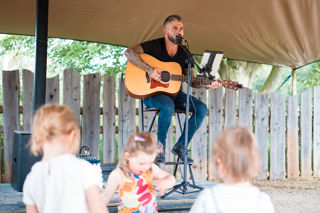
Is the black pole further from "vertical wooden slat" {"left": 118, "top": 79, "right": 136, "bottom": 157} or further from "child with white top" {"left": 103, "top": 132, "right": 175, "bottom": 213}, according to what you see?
"vertical wooden slat" {"left": 118, "top": 79, "right": 136, "bottom": 157}

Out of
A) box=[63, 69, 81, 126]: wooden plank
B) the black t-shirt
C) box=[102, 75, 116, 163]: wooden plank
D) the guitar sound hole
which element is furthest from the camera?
box=[102, 75, 116, 163]: wooden plank

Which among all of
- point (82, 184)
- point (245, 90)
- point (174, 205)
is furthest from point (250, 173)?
point (245, 90)

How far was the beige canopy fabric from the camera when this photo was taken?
14.6 ft

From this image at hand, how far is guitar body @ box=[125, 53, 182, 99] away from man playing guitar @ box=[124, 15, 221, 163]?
48 millimetres

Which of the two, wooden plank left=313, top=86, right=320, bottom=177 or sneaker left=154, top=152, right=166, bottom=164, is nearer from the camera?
sneaker left=154, top=152, right=166, bottom=164

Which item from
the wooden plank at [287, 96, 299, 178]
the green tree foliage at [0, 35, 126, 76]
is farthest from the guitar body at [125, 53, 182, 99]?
the green tree foliage at [0, 35, 126, 76]

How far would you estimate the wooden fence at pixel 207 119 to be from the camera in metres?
4.65

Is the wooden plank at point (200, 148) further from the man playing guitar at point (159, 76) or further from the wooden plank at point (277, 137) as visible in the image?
the man playing guitar at point (159, 76)

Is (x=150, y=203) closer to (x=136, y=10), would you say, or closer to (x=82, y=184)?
(x=82, y=184)

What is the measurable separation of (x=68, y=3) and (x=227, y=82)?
2.00m

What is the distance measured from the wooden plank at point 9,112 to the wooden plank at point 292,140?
4.17m

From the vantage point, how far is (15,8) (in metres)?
4.40

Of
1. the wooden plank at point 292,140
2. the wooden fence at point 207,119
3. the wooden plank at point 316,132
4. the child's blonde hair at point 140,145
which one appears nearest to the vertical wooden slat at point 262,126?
the wooden fence at point 207,119

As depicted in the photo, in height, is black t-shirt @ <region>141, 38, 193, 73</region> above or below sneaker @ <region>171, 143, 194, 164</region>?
above
